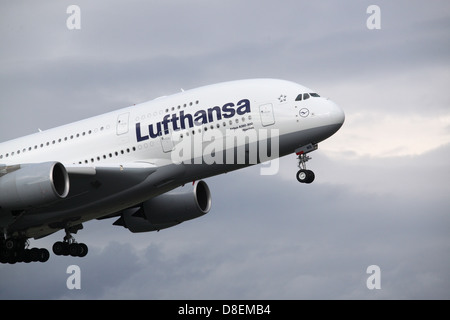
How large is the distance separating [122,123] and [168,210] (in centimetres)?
779

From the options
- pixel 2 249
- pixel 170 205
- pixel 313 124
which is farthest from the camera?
pixel 170 205

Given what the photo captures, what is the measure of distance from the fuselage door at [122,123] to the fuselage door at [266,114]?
20.6 ft

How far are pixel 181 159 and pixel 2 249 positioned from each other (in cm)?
1010

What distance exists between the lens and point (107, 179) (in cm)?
4988

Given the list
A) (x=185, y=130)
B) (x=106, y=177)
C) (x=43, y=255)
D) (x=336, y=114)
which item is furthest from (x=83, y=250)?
(x=336, y=114)

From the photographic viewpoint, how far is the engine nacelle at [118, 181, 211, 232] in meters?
56.9

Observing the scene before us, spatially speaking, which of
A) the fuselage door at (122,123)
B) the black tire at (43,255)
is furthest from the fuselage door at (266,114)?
the black tire at (43,255)

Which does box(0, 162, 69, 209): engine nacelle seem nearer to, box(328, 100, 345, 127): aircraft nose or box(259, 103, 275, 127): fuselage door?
box(259, 103, 275, 127): fuselage door

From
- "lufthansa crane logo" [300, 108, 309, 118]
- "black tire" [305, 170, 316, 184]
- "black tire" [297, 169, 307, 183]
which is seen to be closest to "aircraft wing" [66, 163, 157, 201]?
"black tire" [297, 169, 307, 183]

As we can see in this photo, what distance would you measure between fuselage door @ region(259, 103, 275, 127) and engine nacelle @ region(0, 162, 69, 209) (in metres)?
8.82

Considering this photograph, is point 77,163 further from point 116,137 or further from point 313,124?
point 313,124

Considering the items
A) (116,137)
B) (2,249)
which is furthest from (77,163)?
(2,249)

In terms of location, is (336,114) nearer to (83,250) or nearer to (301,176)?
(301,176)

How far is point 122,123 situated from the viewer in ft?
168
